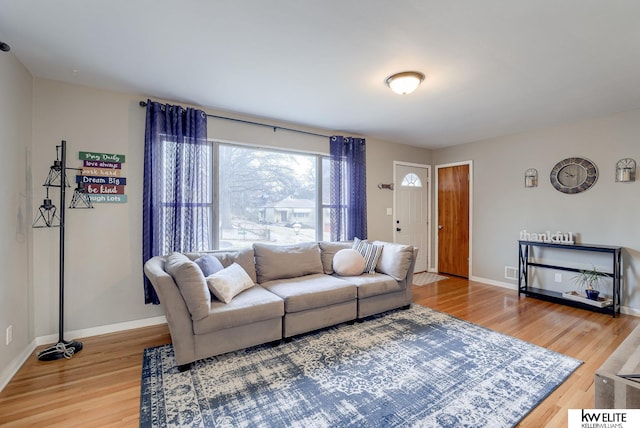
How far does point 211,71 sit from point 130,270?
2174 mm

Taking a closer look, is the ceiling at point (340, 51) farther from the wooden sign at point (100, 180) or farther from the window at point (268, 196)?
the wooden sign at point (100, 180)

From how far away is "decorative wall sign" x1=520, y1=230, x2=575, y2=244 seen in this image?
12.8 feet

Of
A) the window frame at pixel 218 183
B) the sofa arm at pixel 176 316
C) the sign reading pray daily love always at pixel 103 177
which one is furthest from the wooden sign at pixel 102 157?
the sofa arm at pixel 176 316

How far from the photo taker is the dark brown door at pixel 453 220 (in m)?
5.16

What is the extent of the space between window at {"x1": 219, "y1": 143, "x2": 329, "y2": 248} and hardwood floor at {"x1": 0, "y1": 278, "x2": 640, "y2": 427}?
1.42m

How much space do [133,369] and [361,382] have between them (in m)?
1.78

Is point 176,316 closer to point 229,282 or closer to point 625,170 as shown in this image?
point 229,282

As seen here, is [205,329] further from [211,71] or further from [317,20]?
[317,20]

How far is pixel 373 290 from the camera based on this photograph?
318cm

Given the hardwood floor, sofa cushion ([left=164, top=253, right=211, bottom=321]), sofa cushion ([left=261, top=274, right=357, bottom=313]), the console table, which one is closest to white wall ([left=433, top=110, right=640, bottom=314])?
the console table

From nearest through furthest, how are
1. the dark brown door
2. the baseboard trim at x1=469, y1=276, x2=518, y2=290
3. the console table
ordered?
1. the console table
2. the baseboard trim at x1=469, y1=276, x2=518, y2=290
3. the dark brown door

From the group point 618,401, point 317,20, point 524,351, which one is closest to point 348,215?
point 524,351

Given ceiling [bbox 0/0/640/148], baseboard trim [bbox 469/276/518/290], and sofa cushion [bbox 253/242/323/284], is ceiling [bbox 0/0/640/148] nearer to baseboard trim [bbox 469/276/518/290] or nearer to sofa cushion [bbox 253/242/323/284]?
sofa cushion [bbox 253/242/323/284]

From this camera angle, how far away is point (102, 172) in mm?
2854
